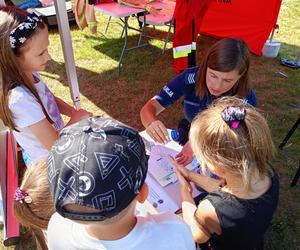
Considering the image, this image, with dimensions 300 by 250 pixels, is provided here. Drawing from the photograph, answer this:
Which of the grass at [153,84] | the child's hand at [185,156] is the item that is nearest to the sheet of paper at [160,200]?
the child's hand at [185,156]

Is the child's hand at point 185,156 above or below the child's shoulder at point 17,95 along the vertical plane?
below

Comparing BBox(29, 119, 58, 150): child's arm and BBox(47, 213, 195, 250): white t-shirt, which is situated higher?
BBox(47, 213, 195, 250): white t-shirt

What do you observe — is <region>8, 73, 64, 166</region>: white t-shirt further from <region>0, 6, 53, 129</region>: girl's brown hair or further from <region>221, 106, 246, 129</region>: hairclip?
<region>221, 106, 246, 129</region>: hairclip

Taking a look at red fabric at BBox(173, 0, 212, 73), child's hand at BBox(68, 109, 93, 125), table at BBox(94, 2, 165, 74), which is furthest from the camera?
table at BBox(94, 2, 165, 74)

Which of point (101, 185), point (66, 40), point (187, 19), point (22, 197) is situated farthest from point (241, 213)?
point (187, 19)

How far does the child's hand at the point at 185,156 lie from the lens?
1624 mm

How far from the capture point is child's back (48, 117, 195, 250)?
2.56 feet

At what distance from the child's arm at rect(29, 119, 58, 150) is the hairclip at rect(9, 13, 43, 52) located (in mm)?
379

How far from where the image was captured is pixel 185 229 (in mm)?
978

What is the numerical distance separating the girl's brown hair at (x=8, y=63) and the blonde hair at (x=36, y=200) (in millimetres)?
523

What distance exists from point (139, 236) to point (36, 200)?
432 millimetres

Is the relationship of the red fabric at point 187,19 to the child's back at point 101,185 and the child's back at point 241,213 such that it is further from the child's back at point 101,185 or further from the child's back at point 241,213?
the child's back at point 101,185

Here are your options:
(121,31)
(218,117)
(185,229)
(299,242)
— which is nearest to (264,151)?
(218,117)

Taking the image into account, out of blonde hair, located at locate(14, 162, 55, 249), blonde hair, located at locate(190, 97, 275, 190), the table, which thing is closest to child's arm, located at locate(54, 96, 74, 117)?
blonde hair, located at locate(14, 162, 55, 249)
